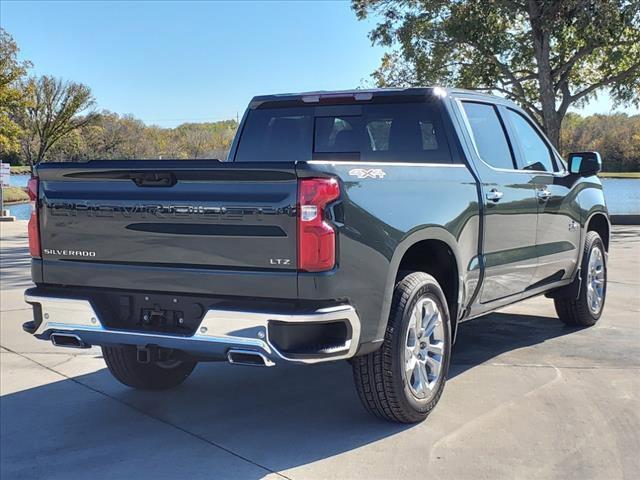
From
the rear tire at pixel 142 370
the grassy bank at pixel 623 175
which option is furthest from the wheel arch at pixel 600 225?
the grassy bank at pixel 623 175

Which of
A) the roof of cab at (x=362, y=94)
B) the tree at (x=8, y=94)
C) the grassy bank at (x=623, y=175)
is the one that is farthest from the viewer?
the tree at (x=8, y=94)

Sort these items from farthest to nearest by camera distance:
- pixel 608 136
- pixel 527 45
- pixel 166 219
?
1. pixel 608 136
2. pixel 527 45
3. pixel 166 219

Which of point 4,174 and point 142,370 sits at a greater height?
point 4,174

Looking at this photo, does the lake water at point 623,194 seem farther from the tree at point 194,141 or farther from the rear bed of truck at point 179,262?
the tree at point 194,141

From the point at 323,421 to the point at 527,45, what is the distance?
20842 mm

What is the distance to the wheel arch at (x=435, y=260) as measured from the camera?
12.8 ft

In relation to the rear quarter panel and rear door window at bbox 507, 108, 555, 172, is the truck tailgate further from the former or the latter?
rear door window at bbox 507, 108, 555, 172

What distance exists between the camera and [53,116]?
5266 centimetres

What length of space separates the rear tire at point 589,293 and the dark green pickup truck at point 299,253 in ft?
5.06

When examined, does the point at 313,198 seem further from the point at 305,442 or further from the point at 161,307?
the point at 305,442

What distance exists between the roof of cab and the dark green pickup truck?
0.9 inches

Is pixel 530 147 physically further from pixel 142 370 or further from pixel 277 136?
pixel 142 370

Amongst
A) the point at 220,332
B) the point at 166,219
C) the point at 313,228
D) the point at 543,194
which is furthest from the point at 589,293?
the point at 166,219

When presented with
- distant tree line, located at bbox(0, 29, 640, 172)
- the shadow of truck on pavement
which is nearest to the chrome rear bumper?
the shadow of truck on pavement
